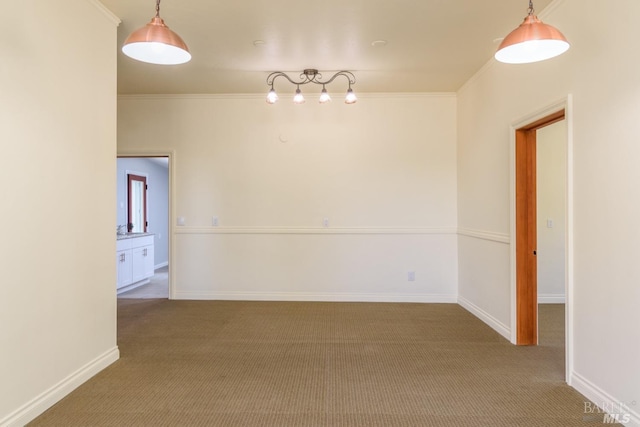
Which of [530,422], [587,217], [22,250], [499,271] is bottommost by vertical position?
[530,422]

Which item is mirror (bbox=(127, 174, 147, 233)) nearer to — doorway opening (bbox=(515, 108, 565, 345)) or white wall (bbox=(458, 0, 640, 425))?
doorway opening (bbox=(515, 108, 565, 345))

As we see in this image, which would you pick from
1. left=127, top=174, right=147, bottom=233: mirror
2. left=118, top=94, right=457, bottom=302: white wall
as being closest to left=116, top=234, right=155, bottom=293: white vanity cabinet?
left=127, top=174, right=147, bottom=233: mirror

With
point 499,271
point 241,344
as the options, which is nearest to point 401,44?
point 499,271

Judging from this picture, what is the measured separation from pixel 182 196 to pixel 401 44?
350 centimetres

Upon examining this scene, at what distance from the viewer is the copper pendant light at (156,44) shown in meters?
1.89

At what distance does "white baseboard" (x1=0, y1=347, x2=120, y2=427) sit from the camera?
2160mm

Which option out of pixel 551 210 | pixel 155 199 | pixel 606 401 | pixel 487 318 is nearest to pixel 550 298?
pixel 551 210

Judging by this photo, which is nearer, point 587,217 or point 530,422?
point 530,422

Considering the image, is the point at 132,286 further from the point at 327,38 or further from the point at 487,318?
the point at 487,318

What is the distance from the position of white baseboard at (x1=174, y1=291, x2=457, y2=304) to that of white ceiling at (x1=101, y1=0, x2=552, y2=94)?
2.81 m

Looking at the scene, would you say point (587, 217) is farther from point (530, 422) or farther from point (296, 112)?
point (296, 112)

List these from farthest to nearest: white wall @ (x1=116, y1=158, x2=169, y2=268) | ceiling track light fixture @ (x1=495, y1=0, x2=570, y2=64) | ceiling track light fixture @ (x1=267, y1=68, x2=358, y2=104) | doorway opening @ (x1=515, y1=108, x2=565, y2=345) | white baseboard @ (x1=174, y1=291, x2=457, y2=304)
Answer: white wall @ (x1=116, y1=158, x2=169, y2=268) < white baseboard @ (x1=174, y1=291, x2=457, y2=304) < ceiling track light fixture @ (x1=267, y1=68, x2=358, y2=104) < doorway opening @ (x1=515, y1=108, x2=565, y2=345) < ceiling track light fixture @ (x1=495, y1=0, x2=570, y2=64)

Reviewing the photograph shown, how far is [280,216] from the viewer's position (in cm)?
521

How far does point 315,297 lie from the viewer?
204 inches
